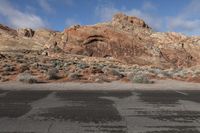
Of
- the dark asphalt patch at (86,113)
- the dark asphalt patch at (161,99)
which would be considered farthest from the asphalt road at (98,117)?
the dark asphalt patch at (161,99)

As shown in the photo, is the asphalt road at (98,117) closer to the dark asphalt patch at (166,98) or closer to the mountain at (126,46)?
the dark asphalt patch at (166,98)

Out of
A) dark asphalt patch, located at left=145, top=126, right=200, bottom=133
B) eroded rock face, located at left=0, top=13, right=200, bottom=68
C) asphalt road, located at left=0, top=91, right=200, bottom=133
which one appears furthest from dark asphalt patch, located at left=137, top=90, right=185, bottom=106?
eroded rock face, located at left=0, top=13, right=200, bottom=68

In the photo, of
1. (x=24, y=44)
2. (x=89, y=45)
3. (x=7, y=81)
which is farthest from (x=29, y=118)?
(x=24, y=44)

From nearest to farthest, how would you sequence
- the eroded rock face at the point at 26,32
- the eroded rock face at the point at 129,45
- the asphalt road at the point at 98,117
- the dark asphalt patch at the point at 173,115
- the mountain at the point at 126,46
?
the asphalt road at the point at 98,117 → the dark asphalt patch at the point at 173,115 → the mountain at the point at 126,46 → the eroded rock face at the point at 129,45 → the eroded rock face at the point at 26,32

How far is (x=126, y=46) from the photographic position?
88.1m

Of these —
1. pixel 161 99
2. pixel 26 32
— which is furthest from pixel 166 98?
pixel 26 32

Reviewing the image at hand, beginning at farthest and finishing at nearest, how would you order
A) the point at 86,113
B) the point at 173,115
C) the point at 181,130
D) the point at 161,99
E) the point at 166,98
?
the point at 166,98 → the point at 161,99 → the point at 86,113 → the point at 173,115 → the point at 181,130

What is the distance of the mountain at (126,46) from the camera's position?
86.9 m

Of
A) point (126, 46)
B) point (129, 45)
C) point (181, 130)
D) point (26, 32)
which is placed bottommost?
point (181, 130)

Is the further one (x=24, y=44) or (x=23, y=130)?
(x=24, y=44)

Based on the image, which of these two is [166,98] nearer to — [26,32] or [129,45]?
[129,45]

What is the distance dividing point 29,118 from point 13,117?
481 millimetres

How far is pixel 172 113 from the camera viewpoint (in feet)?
37.3

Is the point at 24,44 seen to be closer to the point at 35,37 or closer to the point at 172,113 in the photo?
the point at 35,37
